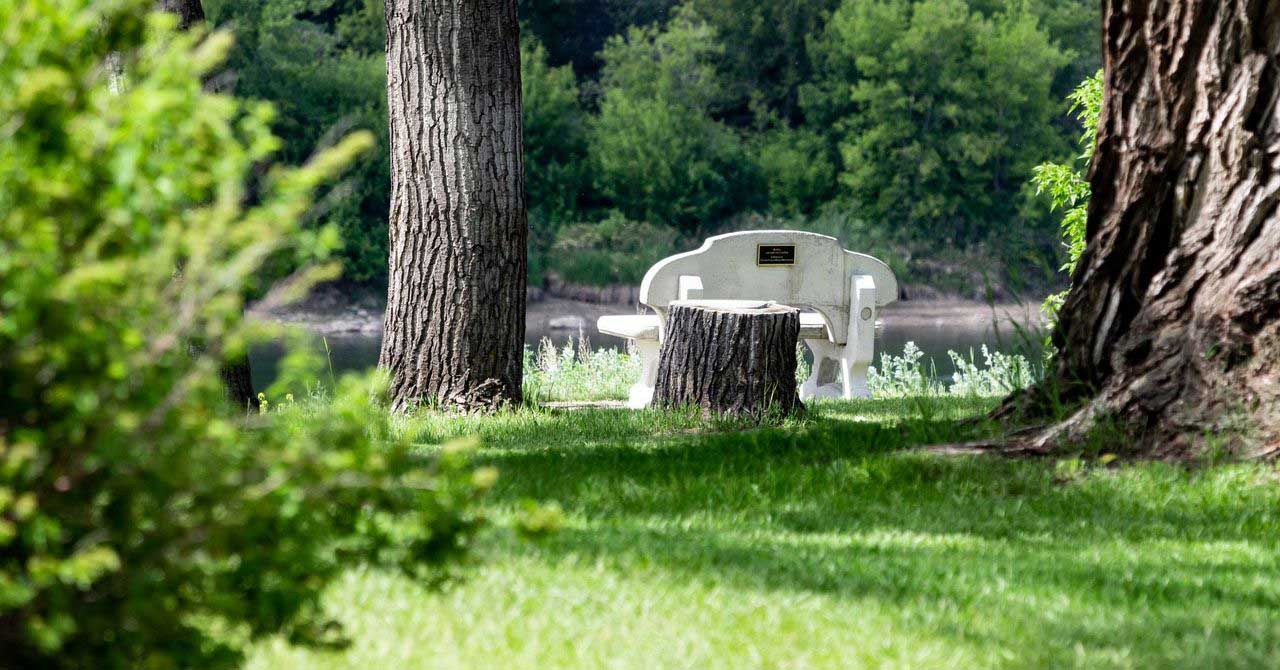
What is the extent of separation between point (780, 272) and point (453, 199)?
5691 mm

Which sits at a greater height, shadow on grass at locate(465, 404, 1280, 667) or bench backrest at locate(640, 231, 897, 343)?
bench backrest at locate(640, 231, 897, 343)

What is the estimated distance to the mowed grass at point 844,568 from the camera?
347cm

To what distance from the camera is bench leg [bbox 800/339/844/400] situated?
14.9 metres

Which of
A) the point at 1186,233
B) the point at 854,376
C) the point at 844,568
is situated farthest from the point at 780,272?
the point at 844,568

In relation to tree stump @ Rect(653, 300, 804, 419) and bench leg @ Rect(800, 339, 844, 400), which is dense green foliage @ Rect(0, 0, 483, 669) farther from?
bench leg @ Rect(800, 339, 844, 400)

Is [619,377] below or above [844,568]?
below

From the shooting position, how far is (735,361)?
865 cm

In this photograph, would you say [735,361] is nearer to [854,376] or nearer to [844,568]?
[844,568]

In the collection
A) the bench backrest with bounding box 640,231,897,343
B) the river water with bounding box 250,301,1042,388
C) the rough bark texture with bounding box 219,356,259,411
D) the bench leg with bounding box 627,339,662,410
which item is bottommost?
the river water with bounding box 250,301,1042,388

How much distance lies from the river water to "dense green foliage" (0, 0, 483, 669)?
25.1 metres

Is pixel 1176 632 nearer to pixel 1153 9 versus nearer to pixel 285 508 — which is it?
pixel 285 508

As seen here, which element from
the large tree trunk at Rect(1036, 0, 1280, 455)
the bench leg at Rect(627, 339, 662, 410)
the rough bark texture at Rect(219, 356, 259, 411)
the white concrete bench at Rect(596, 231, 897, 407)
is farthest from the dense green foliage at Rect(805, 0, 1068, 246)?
the large tree trunk at Rect(1036, 0, 1280, 455)

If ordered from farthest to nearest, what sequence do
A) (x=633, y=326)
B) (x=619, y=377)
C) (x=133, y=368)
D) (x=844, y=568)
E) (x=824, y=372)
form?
(x=824, y=372), (x=619, y=377), (x=633, y=326), (x=844, y=568), (x=133, y=368)

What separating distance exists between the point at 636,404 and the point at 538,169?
41516mm
